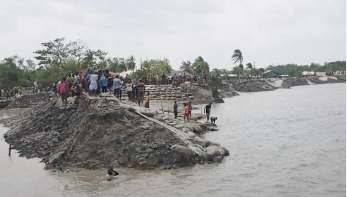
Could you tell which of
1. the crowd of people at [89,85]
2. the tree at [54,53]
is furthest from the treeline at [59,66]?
the crowd of people at [89,85]

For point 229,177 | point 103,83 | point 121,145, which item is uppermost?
point 103,83

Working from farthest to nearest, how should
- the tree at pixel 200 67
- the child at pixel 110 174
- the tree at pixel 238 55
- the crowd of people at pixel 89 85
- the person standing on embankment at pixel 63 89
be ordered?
the tree at pixel 238 55 → the tree at pixel 200 67 → the person standing on embankment at pixel 63 89 → the crowd of people at pixel 89 85 → the child at pixel 110 174

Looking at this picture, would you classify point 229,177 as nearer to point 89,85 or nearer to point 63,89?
point 89,85

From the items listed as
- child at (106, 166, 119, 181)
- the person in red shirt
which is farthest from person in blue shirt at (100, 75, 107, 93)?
child at (106, 166, 119, 181)

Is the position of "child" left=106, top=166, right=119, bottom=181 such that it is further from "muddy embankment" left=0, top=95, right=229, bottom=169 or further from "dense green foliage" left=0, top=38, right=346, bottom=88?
"dense green foliage" left=0, top=38, right=346, bottom=88

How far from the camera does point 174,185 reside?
13.8 metres

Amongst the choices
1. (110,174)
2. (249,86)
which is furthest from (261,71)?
(110,174)

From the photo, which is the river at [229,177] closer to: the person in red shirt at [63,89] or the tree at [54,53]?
the person in red shirt at [63,89]

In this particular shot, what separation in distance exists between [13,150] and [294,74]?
121 metres

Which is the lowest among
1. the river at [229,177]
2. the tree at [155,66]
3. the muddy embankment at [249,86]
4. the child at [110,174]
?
the river at [229,177]

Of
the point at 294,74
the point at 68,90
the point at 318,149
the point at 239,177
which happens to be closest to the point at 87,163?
the point at 239,177

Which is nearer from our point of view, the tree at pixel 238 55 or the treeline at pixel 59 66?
the treeline at pixel 59 66

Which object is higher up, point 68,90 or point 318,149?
point 68,90

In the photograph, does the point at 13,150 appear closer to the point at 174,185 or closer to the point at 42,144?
the point at 42,144
